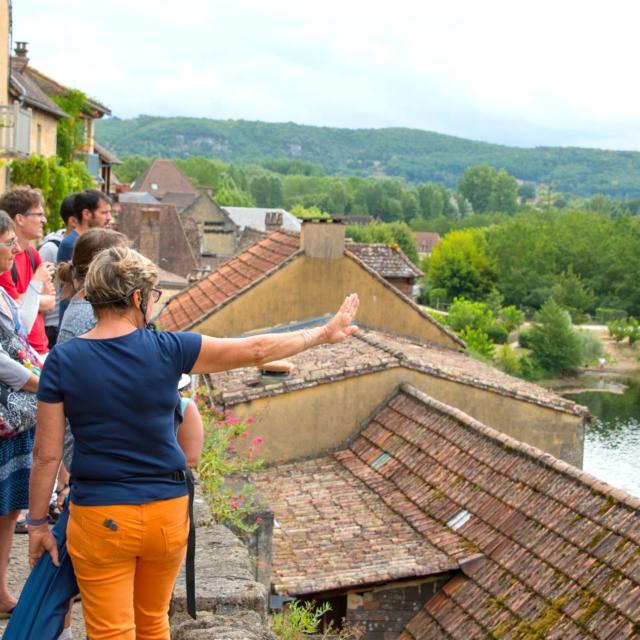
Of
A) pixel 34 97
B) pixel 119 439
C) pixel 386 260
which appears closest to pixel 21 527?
pixel 119 439

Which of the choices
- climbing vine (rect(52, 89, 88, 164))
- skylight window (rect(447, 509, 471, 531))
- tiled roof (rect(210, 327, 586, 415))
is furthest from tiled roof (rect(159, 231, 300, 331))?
climbing vine (rect(52, 89, 88, 164))

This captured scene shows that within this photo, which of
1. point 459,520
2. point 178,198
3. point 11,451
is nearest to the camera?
point 11,451

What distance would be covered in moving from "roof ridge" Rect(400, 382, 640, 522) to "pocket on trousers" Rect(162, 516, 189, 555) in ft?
17.6

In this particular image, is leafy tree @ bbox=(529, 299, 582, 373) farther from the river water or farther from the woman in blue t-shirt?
the woman in blue t-shirt

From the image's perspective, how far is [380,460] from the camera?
11742 mm

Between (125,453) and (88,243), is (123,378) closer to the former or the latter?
(125,453)

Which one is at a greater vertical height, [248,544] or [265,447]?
[248,544]

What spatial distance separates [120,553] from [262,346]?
3.09 feet

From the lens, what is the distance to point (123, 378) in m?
3.42

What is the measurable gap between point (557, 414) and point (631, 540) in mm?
6060

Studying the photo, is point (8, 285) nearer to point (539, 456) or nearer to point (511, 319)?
Result: point (539, 456)

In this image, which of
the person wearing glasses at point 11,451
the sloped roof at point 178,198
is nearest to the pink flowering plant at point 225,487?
the person wearing glasses at point 11,451

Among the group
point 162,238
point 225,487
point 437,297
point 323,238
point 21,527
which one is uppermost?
point 323,238

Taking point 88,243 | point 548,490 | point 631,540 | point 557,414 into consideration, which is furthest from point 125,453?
point 557,414
